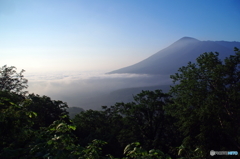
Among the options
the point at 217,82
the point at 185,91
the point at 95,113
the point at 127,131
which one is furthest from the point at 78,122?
the point at 217,82

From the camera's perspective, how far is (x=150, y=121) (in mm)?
20328

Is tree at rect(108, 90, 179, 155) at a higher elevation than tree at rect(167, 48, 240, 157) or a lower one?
lower

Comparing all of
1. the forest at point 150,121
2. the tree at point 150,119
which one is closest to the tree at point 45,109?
the forest at point 150,121

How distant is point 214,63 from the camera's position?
11.6 m

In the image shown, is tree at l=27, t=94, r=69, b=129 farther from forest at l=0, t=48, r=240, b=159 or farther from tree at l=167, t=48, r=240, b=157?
tree at l=167, t=48, r=240, b=157

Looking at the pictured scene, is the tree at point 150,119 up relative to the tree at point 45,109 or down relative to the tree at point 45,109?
down

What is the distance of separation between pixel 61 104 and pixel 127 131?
12.2 m

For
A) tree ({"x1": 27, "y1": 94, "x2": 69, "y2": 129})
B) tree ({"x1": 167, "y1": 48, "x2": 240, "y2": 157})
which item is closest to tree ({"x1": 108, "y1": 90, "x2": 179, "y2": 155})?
tree ({"x1": 167, "y1": 48, "x2": 240, "y2": 157})

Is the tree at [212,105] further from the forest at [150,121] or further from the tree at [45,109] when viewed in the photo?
the tree at [45,109]

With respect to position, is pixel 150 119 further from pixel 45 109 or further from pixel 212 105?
pixel 45 109

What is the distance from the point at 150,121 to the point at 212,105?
37.0ft

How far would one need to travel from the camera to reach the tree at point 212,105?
398 inches

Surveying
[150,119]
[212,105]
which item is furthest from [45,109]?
[212,105]

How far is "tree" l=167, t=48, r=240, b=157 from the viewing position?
10.1 metres
